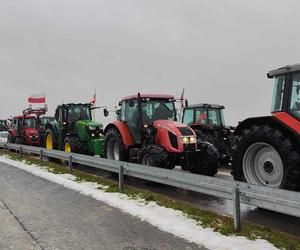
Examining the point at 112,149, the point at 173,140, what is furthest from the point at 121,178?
the point at 112,149

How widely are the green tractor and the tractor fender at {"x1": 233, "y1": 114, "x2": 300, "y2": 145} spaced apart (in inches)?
328

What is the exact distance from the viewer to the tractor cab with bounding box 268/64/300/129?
24.0ft

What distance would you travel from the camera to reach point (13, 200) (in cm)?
875

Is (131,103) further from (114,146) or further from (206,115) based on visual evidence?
(206,115)

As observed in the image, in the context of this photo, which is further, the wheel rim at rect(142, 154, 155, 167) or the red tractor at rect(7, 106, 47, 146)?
the red tractor at rect(7, 106, 47, 146)

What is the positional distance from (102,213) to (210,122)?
8479 mm

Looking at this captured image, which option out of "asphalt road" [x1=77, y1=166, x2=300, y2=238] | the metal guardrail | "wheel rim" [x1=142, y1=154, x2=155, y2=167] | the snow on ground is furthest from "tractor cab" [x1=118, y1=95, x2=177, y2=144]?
the snow on ground

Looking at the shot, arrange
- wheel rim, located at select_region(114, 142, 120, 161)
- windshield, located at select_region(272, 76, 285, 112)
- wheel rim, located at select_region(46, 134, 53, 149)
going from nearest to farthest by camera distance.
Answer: windshield, located at select_region(272, 76, 285, 112) < wheel rim, located at select_region(114, 142, 120, 161) < wheel rim, located at select_region(46, 134, 53, 149)

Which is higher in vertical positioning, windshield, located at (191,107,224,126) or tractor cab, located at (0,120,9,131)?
windshield, located at (191,107,224,126)

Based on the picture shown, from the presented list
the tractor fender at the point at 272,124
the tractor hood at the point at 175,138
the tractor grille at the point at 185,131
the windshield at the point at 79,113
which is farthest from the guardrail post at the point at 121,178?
the windshield at the point at 79,113

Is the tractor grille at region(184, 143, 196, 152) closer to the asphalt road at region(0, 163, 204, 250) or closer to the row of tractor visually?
the row of tractor

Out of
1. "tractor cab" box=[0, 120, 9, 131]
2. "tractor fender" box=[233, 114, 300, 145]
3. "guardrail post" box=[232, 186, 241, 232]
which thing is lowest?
"tractor cab" box=[0, 120, 9, 131]

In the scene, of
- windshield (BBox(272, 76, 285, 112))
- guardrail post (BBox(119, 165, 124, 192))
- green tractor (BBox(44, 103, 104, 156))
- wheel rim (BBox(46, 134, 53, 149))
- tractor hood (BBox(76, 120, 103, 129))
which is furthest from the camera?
wheel rim (BBox(46, 134, 53, 149))

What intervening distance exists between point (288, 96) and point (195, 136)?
3.94 metres
